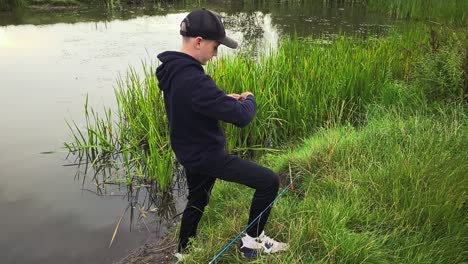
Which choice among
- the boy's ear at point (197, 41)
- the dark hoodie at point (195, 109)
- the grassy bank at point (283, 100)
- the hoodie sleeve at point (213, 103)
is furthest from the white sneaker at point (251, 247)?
the grassy bank at point (283, 100)

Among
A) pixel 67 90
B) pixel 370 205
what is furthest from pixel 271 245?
pixel 67 90

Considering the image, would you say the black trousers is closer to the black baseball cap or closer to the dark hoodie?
the dark hoodie

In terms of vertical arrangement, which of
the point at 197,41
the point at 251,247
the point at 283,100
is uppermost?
the point at 197,41

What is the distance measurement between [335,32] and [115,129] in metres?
8.78

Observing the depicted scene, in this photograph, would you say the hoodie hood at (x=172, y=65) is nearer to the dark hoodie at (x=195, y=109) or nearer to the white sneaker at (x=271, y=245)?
the dark hoodie at (x=195, y=109)

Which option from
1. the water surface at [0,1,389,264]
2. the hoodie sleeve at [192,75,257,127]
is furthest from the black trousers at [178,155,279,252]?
the water surface at [0,1,389,264]

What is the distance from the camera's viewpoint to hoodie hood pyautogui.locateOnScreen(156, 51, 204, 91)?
2.18m

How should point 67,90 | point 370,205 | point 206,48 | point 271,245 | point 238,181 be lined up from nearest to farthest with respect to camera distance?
point 206,48 → point 238,181 → point 271,245 → point 370,205 → point 67,90

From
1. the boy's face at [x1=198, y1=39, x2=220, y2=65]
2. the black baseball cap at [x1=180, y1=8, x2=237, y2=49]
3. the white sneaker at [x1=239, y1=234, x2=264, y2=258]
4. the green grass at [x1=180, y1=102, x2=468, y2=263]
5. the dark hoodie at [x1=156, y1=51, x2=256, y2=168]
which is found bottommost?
the white sneaker at [x1=239, y1=234, x2=264, y2=258]

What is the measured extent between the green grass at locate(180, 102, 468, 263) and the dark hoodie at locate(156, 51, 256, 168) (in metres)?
0.78

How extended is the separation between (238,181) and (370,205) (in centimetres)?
106

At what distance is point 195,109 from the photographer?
2.18 meters

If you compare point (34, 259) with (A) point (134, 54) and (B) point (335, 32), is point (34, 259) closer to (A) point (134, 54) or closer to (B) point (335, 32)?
(A) point (134, 54)

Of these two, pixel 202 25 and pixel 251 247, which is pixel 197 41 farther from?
pixel 251 247
